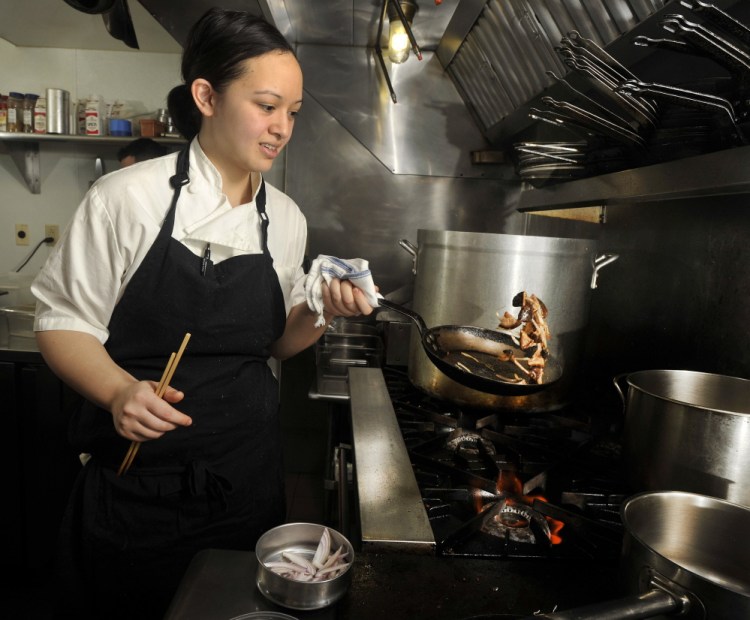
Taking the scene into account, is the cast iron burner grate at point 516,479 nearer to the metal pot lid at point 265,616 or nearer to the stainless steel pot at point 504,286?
the stainless steel pot at point 504,286

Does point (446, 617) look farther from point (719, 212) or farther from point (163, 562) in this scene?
point (719, 212)

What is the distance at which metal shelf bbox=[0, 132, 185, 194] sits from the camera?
2.80m

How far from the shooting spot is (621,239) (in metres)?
1.74

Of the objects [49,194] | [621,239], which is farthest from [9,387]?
[621,239]

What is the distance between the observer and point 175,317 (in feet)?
3.98

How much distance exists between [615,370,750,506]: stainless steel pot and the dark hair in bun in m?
1.03

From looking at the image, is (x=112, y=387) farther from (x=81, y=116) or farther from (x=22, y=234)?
(x=22, y=234)

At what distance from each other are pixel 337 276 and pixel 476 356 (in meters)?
0.39

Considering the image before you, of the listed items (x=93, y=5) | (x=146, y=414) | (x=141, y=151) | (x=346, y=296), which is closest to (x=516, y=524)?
(x=346, y=296)

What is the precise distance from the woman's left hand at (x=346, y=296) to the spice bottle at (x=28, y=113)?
257 cm

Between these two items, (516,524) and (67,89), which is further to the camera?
(67,89)

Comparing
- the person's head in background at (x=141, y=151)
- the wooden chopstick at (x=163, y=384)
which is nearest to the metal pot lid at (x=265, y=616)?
the wooden chopstick at (x=163, y=384)

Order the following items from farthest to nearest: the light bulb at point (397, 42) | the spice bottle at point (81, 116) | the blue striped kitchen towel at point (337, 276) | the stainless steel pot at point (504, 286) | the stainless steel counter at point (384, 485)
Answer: the spice bottle at point (81, 116)
the light bulb at point (397, 42)
the stainless steel pot at point (504, 286)
the blue striped kitchen towel at point (337, 276)
the stainless steel counter at point (384, 485)

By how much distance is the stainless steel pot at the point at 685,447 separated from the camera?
79cm
